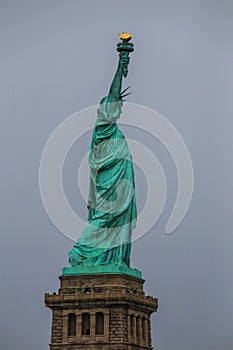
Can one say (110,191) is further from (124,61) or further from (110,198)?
(124,61)

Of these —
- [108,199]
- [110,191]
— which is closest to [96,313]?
[108,199]

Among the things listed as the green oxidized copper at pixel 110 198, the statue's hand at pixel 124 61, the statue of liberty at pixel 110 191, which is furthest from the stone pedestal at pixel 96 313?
the statue's hand at pixel 124 61

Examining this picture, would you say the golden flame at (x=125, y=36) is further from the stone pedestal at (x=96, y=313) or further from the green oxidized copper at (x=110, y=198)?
the stone pedestal at (x=96, y=313)

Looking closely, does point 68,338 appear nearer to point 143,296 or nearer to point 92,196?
point 143,296

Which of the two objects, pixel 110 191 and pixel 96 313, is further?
pixel 110 191

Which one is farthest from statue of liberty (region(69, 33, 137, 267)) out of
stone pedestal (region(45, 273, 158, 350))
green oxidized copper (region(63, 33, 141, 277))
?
stone pedestal (region(45, 273, 158, 350))

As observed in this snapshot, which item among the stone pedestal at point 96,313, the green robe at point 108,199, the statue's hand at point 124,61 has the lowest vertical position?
the stone pedestal at point 96,313

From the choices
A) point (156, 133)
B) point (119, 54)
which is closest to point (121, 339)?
point (156, 133)
